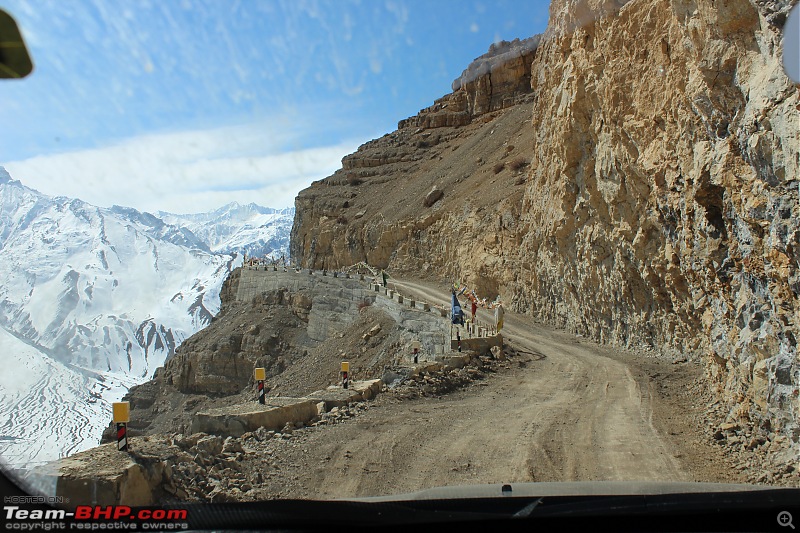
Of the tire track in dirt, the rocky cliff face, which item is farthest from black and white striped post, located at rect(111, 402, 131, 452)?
the rocky cliff face

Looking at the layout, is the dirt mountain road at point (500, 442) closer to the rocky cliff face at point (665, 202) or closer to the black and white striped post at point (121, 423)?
the rocky cliff face at point (665, 202)

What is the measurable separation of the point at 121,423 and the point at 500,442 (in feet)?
16.9

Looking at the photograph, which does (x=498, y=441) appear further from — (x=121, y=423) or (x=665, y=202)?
(x=665, y=202)

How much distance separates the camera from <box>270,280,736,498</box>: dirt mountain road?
7.42 m

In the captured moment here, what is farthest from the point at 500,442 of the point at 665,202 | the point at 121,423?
the point at 665,202

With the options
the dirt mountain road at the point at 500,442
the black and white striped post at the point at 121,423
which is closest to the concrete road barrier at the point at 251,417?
the dirt mountain road at the point at 500,442

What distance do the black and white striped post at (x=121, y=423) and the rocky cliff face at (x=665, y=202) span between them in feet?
24.2

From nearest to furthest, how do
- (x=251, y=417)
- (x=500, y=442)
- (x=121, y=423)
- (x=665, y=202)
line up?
(x=121, y=423) < (x=500, y=442) < (x=251, y=417) < (x=665, y=202)

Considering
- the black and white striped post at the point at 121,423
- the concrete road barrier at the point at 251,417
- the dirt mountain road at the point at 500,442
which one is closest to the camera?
the black and white striped post at the point at 121,423

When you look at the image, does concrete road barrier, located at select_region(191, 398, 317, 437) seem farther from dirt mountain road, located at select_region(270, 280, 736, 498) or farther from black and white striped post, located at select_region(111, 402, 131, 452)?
black and white striped post, located at select_region(111, 402, 131, 452)

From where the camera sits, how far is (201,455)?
7.57 meters

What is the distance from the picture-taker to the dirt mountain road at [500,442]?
7418 millimetres

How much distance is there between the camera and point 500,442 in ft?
29.6

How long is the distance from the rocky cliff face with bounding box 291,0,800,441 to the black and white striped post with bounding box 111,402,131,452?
24.2 feet
